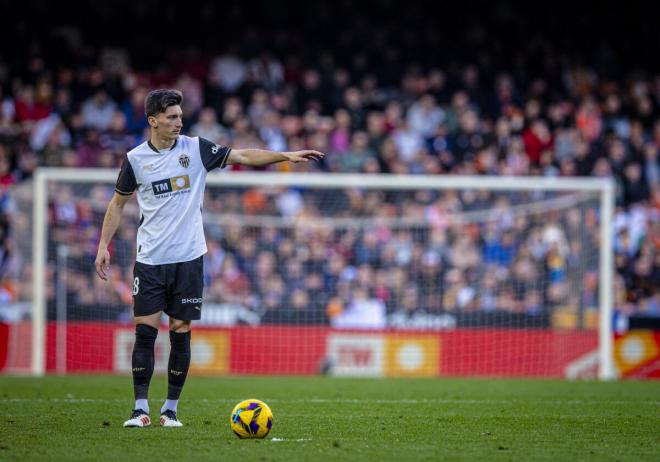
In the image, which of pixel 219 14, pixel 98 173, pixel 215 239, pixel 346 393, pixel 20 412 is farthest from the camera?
pixel 219 14

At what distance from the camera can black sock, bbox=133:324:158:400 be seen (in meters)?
8.18

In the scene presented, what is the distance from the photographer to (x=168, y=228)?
834cm

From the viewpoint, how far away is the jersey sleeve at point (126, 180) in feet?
27.5

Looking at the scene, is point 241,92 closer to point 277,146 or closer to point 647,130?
point 277,146

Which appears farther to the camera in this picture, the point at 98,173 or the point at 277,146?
the point at 277,146

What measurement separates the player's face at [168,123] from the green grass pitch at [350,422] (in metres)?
2.24

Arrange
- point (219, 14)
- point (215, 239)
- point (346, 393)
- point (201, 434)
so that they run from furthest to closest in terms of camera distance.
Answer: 1. point (219, 14)
2. point (215, 239)
3. point (346, 393)
4. point (201, 434)

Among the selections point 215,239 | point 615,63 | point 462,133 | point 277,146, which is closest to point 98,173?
point 215,239

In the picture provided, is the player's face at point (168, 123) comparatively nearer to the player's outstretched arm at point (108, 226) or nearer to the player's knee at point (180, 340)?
the player's outstretched arm at point (108, 226)

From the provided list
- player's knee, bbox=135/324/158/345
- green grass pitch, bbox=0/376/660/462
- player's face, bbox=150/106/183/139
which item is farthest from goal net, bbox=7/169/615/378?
player's knee, bbox=135/324/158/345

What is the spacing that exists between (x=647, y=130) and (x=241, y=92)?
8680mm

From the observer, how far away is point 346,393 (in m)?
11.8

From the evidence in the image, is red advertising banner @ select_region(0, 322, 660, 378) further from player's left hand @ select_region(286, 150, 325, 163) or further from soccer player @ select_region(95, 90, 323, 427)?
player's left hand @ select_region(286, 150, 325, 163)

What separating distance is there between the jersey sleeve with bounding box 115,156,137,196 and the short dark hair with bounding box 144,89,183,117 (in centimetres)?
43
